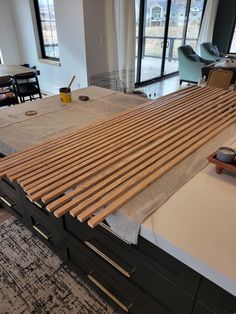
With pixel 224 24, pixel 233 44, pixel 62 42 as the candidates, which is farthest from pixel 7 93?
pixel 233 44

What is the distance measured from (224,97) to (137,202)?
1325 millimetres

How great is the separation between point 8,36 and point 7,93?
2.75m

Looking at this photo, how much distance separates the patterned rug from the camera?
1.32 m

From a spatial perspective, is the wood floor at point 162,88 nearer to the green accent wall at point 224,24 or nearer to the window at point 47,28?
the window at point 47,28

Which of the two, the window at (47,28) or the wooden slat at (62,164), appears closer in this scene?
the wooden slat at (62,164)

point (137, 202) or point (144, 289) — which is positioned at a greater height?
point (137, 202)

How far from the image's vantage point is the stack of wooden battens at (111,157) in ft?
2.48

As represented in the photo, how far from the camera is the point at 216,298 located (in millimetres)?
664

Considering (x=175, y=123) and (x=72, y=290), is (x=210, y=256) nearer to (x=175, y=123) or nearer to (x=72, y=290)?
(x=175, y=123)

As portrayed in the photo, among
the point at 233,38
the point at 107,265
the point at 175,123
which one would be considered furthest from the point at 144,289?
the point at 233,38

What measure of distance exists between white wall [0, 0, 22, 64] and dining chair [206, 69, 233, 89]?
4.53m

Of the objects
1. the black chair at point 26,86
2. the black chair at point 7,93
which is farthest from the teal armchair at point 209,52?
the black chair at point 7,93

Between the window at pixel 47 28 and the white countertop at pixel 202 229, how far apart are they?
15.6 ft

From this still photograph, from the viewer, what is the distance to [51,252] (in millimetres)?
1624
